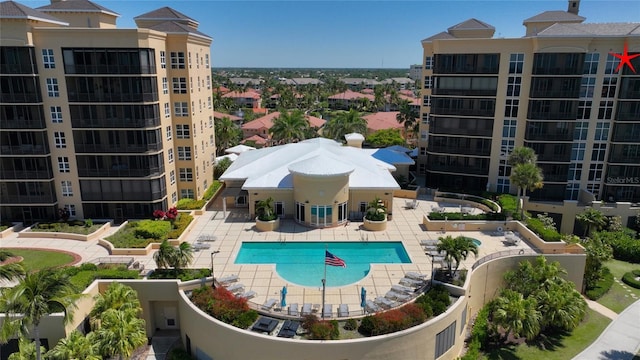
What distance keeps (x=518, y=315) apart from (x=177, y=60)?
3868 centimetres

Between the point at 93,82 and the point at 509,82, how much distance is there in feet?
142

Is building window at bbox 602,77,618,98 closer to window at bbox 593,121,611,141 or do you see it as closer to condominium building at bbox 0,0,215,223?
window at bbox 593,121,611,141

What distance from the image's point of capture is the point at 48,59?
3838 cm

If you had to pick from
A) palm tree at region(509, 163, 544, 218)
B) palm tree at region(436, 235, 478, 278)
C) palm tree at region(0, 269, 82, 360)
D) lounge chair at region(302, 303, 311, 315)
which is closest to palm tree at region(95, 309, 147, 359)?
palm tree at region(0, 269, 82, 360)

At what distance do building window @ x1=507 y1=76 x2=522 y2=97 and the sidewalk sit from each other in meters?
24.8

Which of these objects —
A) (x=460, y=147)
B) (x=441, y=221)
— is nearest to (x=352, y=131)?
(x=460, y=147)

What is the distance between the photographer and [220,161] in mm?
56656

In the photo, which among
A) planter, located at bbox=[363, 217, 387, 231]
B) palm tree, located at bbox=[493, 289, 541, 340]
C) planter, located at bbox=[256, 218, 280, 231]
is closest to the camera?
palm tree, located at bbox=[493, 289, 541, 340]

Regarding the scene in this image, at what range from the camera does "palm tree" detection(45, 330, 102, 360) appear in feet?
76.7

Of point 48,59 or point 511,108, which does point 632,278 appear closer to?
point 511,108

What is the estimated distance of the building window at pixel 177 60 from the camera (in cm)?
4409

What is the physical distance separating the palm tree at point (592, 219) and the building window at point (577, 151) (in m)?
6.52

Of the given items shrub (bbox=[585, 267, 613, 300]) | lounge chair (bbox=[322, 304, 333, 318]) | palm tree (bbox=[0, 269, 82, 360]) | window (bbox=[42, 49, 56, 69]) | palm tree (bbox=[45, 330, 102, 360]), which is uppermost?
window (bbox=[42, 49, 56, 69])

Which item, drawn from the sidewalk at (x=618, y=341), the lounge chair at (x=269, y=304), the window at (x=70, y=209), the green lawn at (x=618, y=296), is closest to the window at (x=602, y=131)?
the green lawn at (x=618, y=296)
